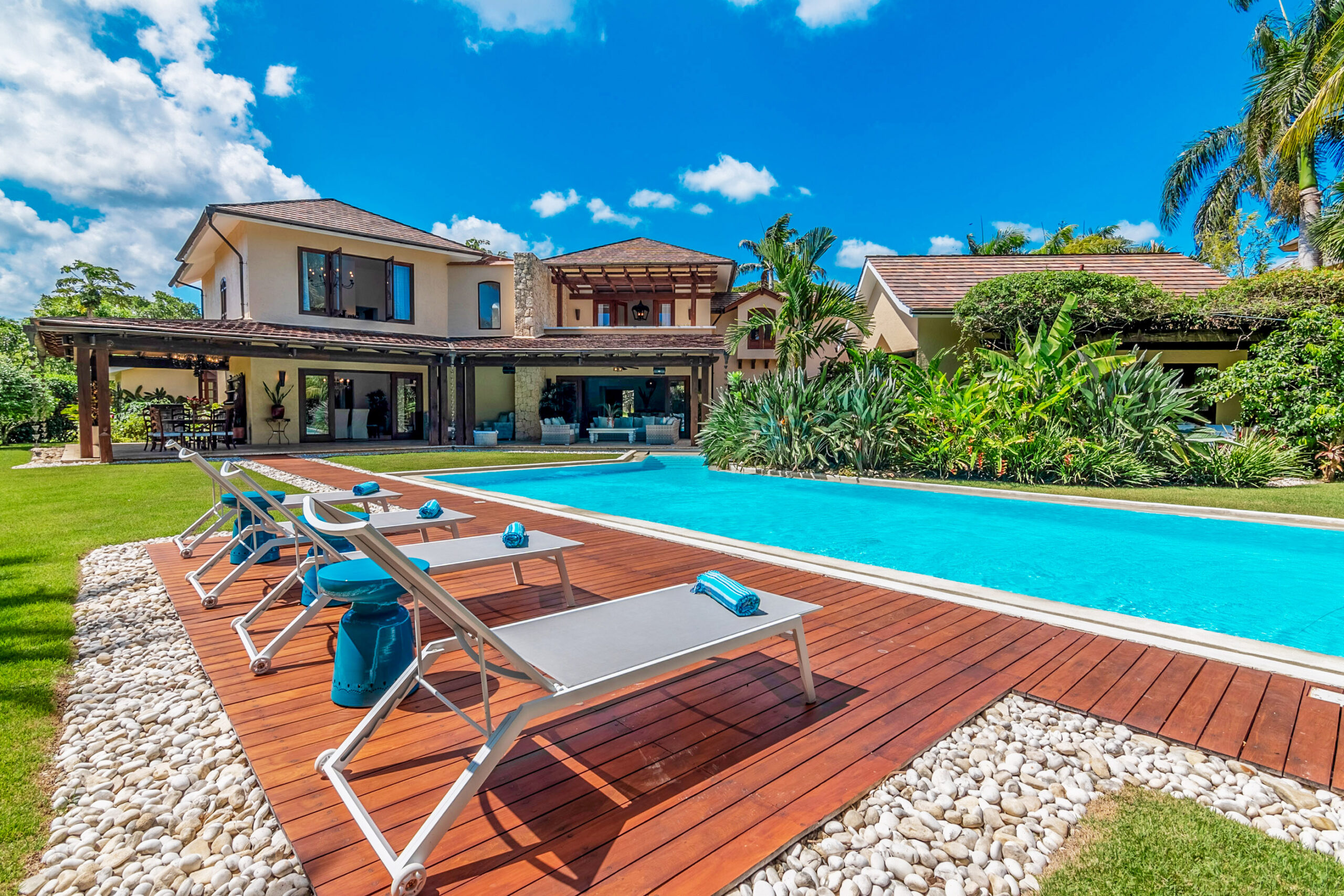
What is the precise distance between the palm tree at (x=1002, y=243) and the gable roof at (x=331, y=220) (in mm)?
26604

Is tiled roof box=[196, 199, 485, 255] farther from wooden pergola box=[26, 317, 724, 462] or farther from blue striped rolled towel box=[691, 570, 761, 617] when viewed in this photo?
blue striped rolled towel box=[691, 570, 761, 617]

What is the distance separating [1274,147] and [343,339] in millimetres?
28764

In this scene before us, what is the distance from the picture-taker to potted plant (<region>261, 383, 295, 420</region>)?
63.0 ft

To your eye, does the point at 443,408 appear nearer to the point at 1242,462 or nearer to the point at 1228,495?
the point at 1228,495

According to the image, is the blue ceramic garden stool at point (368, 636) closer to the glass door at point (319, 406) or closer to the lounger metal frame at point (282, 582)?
the lounger metal frame at point (282, 582)

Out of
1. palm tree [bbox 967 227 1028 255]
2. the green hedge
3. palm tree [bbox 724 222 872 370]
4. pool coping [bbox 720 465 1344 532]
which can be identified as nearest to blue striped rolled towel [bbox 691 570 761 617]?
pool coping [bbox 720 465 1344 532]

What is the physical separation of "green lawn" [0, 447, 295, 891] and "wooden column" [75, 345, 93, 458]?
132 cm

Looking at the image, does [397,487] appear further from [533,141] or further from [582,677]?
[533,141]

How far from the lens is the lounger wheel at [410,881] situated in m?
1.68

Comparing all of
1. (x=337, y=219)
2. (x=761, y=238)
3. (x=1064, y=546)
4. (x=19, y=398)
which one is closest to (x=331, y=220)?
(x=337, y=219)

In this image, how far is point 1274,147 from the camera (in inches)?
739

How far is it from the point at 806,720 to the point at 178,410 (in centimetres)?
2078

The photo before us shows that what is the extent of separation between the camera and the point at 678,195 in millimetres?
87812

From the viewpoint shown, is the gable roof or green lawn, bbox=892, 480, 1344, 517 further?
the gable roof
